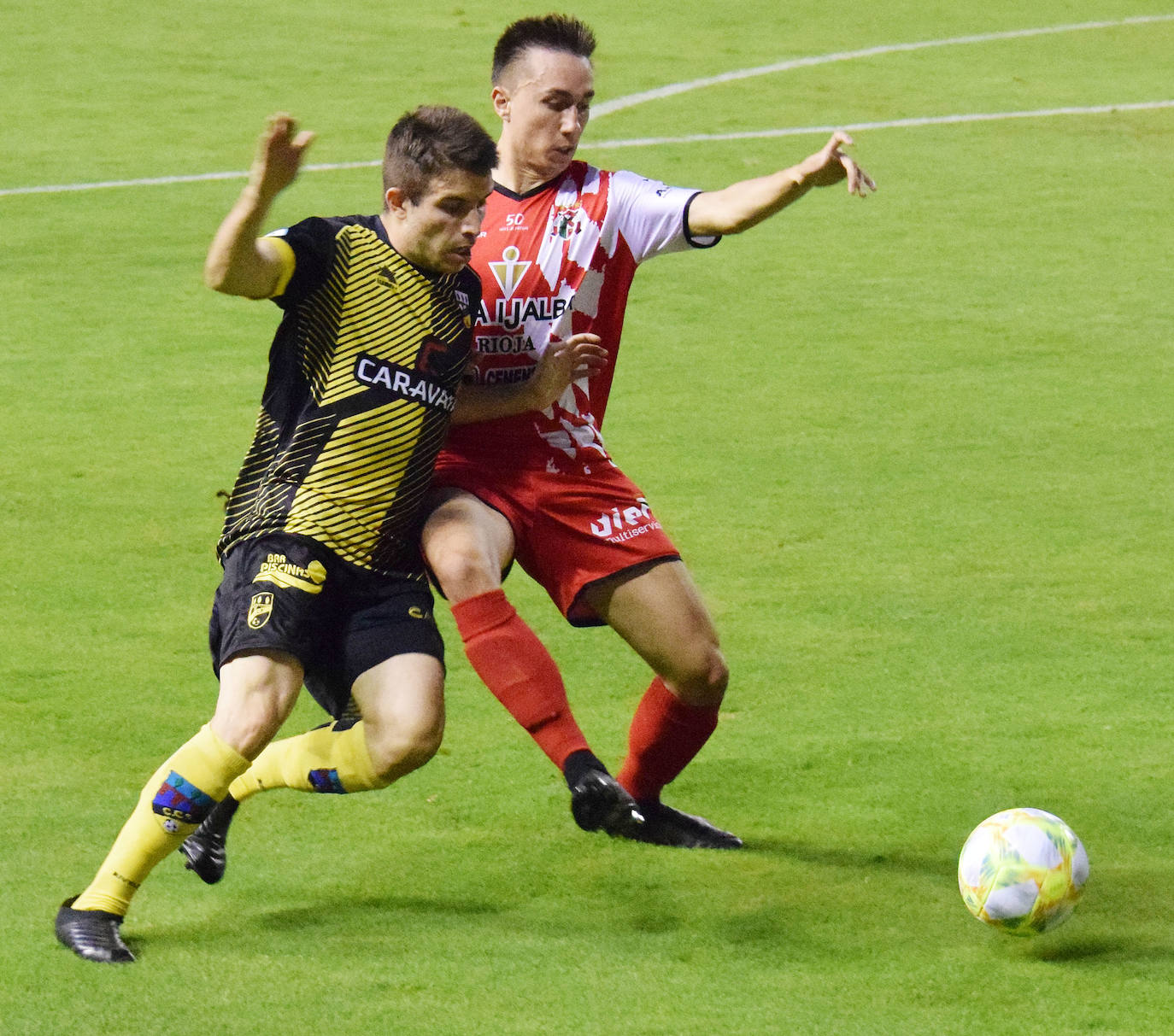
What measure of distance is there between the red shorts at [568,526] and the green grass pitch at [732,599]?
747mm

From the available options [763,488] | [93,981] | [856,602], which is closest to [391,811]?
[93,981]

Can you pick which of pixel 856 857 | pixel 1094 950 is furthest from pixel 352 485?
pixel 1094 950

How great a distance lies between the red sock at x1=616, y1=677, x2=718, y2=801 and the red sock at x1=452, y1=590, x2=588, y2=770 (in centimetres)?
54

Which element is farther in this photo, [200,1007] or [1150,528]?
[1150,528]

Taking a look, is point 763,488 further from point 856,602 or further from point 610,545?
point 610,545

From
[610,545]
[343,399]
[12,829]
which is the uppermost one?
[343,399]

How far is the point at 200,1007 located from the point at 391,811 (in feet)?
4.14

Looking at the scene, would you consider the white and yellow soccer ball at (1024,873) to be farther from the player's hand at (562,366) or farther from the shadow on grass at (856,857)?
the player's hand at (562,366)

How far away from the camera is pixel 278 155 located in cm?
421

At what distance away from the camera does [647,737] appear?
17.2ft

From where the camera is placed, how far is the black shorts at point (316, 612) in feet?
14.8

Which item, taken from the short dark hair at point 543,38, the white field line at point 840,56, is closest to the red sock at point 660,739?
the short dark hair at point 543,38

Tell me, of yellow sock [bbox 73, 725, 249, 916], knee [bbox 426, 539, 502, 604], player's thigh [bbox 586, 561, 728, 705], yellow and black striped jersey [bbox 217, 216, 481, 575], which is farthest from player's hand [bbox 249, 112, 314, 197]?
player's thigh [bbox 586, 561, 728, 705]

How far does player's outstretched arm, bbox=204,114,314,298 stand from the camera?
164 inches
